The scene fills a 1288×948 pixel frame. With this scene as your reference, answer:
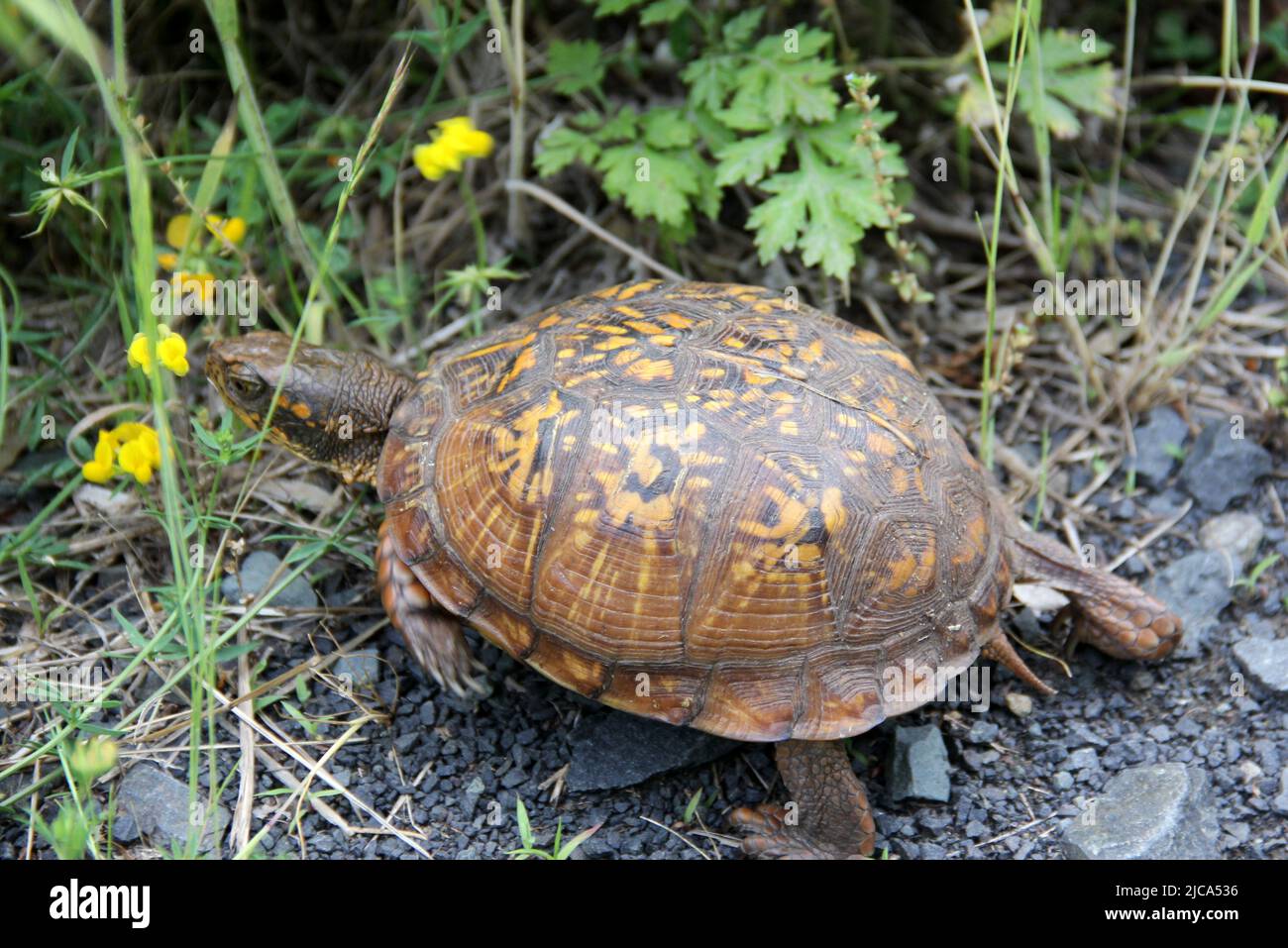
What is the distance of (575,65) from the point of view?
3629 mm

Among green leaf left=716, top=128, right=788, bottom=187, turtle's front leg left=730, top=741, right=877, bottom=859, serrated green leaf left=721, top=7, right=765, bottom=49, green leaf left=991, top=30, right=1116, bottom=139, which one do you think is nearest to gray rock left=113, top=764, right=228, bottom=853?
turtle's front leg left=730, top=741, right=877, bottom=859

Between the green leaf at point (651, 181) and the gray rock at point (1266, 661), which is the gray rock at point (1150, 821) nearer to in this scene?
the gray rock at point (1266, 661)

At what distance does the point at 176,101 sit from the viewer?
406cm

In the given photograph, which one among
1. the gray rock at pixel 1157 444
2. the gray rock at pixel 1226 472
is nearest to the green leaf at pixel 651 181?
the gray rock at pixel 1157 444

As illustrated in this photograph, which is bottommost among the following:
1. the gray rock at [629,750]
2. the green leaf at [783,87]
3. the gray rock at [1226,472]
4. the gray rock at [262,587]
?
the gray rock at [629,750]

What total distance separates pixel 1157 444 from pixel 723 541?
1835mm

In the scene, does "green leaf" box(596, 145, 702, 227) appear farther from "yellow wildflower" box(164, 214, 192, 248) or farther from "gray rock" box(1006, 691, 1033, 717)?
"gray rock" box(1006, 691, 1033, 717)

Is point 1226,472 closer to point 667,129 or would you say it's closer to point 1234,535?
point 1234,535

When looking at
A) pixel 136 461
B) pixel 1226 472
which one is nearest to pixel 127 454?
pixel 136 461

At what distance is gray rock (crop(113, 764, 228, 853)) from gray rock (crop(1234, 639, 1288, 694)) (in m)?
2.66

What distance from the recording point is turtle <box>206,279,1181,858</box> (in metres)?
2.53

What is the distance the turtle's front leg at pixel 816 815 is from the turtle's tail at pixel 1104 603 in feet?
2.45

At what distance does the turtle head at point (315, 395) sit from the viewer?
303 cm

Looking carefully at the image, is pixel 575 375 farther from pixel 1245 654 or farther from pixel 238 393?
pixel 1245 654
